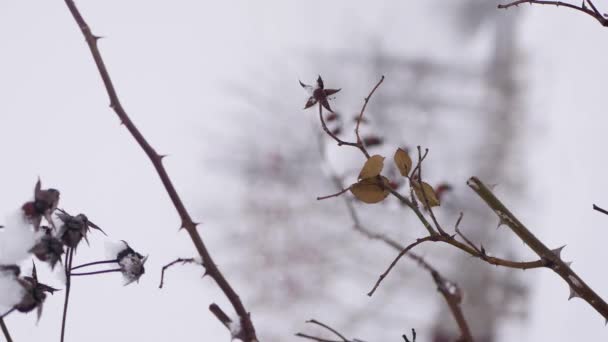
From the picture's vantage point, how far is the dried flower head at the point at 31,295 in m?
0.33

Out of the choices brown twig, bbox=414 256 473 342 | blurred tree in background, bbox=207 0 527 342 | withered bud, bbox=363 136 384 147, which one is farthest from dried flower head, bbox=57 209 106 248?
blurred tree in background, bbox=207 0 527 342

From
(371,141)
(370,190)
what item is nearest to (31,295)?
(370,190)

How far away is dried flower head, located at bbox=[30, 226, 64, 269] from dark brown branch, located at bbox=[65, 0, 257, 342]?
0.08 m

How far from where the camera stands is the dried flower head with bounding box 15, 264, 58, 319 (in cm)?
33

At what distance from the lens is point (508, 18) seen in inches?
59.6

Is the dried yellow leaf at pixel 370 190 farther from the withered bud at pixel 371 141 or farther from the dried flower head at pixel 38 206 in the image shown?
the withered bud at pixel 371 141

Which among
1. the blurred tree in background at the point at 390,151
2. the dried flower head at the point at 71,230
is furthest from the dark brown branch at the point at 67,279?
the blurred tree in background at the point at 390,151

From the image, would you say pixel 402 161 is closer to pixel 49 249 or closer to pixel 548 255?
pixel 548 255

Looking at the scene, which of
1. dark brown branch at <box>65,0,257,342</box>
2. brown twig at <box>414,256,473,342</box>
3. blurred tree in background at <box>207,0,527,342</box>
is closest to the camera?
dark brown branch at <box>65,0,257,342</box>

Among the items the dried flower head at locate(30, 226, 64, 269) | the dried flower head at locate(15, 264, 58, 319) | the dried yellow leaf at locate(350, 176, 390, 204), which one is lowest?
the dried flower head at locate(15, 264, 58, 319)

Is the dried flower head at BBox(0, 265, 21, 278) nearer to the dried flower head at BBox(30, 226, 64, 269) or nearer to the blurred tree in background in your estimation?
the dried flower head at BBox(30, 226, 64, 269)

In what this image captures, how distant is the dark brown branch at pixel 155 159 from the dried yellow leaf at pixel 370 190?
0.10 m

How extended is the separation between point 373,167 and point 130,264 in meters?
0.18

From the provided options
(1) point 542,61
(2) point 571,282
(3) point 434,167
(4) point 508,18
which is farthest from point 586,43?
(2) point 571,282
